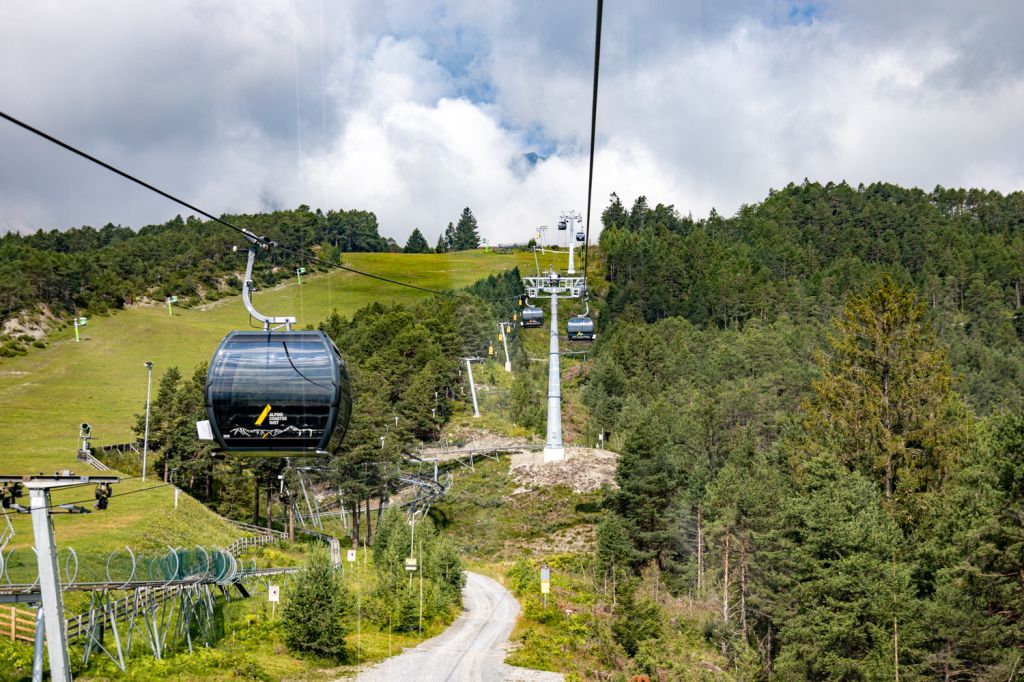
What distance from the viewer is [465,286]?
13625cm

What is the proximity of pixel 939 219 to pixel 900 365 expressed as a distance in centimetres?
15075

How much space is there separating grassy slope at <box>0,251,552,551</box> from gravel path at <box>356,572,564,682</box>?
1493cm

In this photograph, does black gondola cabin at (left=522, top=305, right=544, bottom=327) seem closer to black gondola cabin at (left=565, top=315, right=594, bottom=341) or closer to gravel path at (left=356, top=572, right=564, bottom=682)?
black gondola cabin at (left=565, top=315, right=594, bottom=341)

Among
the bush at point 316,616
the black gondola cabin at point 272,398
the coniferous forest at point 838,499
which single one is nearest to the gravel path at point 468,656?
the bush at point 316,616

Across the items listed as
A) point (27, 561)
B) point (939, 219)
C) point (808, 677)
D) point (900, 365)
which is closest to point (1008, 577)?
point (808, 677)

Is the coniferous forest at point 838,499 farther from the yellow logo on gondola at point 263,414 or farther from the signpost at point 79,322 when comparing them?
the signpost at point 79,322

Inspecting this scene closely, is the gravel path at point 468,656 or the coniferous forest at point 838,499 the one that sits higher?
the coniferous forest at point 838,499

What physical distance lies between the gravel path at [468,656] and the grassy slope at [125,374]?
49.0ft

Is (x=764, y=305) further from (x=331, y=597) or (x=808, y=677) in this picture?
(x=331, y=597)

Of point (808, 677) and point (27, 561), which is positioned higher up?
point (27, 561)

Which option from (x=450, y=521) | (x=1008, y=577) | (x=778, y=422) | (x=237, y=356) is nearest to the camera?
(x=237, y=356)

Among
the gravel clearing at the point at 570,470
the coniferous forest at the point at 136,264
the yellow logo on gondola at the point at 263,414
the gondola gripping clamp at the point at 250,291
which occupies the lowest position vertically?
the gravel clearing at the point at 570,470

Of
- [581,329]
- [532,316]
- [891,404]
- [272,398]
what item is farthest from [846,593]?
[272,398]

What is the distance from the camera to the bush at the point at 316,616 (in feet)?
94.6
